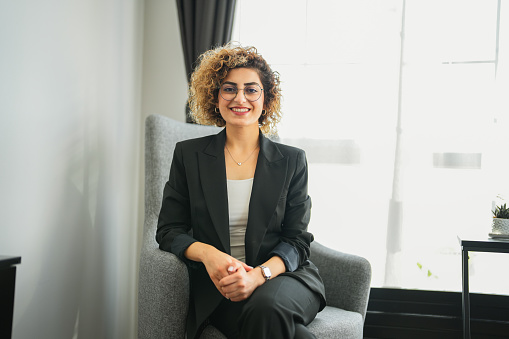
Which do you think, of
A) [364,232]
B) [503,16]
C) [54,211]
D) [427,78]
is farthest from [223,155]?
[503,16]

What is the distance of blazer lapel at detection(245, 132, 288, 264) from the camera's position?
138 cm

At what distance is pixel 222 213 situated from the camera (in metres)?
1.38

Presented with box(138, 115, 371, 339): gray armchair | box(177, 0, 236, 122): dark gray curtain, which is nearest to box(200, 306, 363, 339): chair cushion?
box(138, 115, 371, 339): gray armchair

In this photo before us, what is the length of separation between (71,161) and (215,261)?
78cm

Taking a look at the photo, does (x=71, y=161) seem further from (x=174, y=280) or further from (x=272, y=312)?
(x=272, y=312)

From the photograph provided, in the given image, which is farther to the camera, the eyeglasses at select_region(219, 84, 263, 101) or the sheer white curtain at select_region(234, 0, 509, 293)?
the sheer white curtain at select_region(234, 0, 509, 293)

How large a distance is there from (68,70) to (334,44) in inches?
52.4

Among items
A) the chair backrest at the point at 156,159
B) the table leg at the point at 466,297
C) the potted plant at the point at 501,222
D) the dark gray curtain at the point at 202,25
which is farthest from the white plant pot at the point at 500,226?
the dark gray curtain at the point at 202,25

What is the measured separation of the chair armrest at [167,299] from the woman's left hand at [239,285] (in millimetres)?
146

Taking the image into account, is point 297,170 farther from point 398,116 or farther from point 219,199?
point 398,116

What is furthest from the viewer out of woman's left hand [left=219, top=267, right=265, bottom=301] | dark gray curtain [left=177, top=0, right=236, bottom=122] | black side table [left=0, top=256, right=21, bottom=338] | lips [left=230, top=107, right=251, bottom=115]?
dark gray curtain [left=177, top=0, right=236, bottom=122]

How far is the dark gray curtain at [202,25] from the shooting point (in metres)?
2.22

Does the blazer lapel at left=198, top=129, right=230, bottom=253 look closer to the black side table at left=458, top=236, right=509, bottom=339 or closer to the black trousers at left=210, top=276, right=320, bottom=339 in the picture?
the black trousers at left=210, top=276, right=320, bottom=339

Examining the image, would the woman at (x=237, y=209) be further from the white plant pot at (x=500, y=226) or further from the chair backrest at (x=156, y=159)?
the white plant pot at (x=500, y=226)
